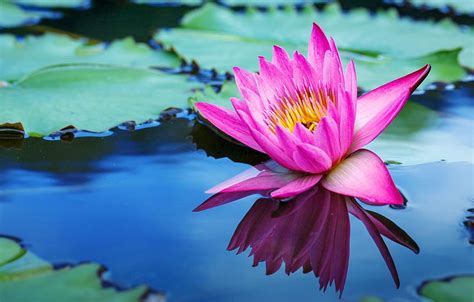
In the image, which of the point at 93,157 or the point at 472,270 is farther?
the point at 93,157

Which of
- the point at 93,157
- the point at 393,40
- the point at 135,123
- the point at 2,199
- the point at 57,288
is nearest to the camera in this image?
the point at 57,288

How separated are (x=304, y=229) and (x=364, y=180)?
0.15 m

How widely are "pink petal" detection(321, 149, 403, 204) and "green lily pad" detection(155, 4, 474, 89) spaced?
626 mm

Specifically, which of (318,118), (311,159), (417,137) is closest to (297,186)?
(311,159)

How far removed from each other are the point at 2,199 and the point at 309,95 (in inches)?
23.9

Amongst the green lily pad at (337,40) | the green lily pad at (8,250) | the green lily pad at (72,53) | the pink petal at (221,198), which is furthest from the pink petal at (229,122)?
the green lily pad at (72,53)

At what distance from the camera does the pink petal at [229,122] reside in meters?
1.24

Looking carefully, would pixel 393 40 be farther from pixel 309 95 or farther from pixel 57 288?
pixel 57 288

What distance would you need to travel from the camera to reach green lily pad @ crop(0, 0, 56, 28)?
2.72 meters

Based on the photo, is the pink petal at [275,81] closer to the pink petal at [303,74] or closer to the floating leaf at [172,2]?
the pink petal at [303,74]

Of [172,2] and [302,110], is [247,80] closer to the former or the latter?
[302,110]

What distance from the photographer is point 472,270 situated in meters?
0.93

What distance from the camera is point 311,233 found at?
1.04m

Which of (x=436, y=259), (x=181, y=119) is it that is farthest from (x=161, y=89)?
(x=436, y=259)
